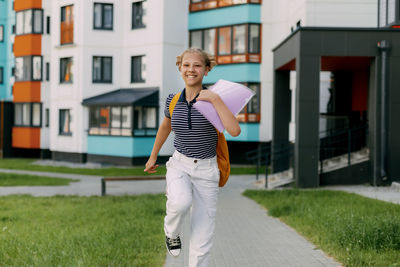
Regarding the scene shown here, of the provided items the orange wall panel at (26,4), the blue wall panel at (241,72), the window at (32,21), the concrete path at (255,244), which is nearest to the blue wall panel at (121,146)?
the blue wall panel at (241,72)

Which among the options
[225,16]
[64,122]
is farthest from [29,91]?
[225,16]

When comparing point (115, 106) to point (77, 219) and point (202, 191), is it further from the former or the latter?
point (202, 191)

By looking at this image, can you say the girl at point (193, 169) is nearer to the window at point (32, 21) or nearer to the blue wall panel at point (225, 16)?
the blue wall panel at point (225, 16)

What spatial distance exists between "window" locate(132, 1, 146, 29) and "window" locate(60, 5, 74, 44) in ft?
11.1

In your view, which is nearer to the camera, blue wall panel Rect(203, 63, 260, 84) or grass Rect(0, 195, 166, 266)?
grass Rect(0, 195, 166, 266)

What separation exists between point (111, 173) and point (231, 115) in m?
18.9

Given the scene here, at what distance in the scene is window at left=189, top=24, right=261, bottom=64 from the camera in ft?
89.9

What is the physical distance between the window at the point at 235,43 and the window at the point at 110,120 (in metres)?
4.99

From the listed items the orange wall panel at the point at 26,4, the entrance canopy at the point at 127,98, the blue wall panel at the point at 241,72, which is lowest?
the entrance canopy at the point at 127,98

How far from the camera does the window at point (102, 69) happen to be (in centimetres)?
3001

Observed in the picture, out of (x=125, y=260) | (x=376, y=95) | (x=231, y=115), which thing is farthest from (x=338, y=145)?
(x=231, y=115)

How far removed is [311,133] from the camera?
15.1 metres

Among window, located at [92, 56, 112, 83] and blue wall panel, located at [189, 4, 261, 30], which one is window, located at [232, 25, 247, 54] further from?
window, located at [92, 56, 112, 83]

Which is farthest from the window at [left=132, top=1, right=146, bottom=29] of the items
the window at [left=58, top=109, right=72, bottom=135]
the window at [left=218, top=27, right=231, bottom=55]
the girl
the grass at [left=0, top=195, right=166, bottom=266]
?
the girl
